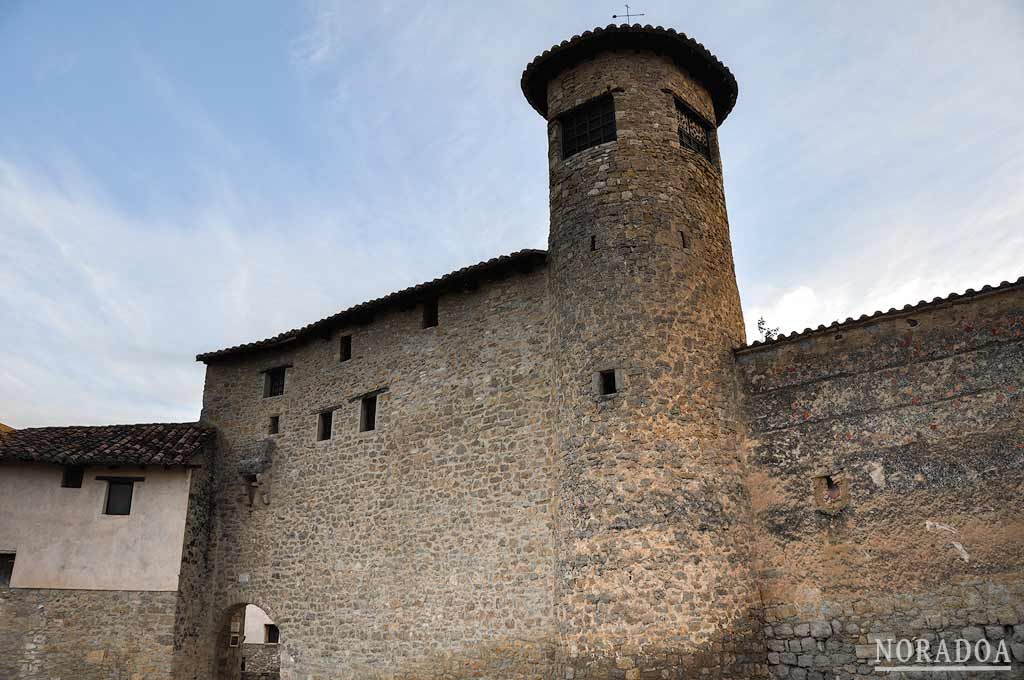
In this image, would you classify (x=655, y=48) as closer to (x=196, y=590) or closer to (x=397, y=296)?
(x=397, y=296)

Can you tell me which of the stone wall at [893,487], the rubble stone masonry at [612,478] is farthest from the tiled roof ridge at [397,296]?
the stone wall at [893,487]

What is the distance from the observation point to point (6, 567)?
55.6ft

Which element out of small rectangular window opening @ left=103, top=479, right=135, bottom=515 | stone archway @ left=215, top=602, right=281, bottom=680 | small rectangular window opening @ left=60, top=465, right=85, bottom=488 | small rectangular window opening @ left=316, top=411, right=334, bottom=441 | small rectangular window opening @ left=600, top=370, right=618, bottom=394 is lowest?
stone archway @ left=215, top=602, right=281, bottom=680

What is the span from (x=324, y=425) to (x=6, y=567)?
7533 millimetres

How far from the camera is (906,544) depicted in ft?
35.8

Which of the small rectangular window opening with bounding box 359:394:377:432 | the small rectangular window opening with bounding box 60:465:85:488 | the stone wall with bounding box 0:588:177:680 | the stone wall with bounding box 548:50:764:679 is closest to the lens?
the stone wall with bounding box 548:50:764:679

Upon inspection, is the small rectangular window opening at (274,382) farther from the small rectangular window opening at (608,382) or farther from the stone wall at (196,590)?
the small rectangular window opening at (608,382)

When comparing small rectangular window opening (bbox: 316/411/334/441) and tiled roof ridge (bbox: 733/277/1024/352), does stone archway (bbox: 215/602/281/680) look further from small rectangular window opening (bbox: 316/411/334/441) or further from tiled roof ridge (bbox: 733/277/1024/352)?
tiled roof ridge (bbox: 733/277/1024/352)

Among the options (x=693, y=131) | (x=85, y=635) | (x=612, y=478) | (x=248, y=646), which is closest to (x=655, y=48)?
(x=693, y=131)

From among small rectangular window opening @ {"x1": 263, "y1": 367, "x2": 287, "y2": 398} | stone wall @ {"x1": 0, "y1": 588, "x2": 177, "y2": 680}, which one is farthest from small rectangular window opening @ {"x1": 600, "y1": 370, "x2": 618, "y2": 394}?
stone wall @ {"x1": 0, "y1": 588, "x2": 177, "y2": 680}

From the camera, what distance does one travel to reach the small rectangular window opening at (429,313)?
16719 millimetres

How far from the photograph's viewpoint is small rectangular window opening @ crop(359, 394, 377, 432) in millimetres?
16984

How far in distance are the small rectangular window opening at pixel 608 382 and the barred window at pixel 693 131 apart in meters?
4.92

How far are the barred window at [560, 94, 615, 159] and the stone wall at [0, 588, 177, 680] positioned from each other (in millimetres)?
13203
